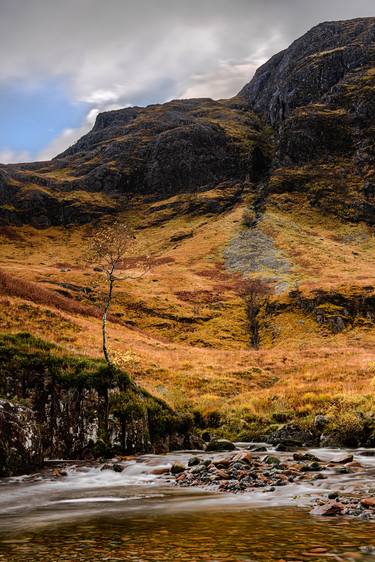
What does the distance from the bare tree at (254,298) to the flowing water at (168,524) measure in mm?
62102

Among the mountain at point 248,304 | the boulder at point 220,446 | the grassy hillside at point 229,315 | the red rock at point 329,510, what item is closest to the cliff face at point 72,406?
the boulder at point 220,446

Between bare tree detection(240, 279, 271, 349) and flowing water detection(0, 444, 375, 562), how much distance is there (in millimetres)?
62102

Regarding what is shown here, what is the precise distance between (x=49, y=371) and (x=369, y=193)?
17433 centimetres

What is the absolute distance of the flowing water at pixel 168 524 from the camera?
26.0 feet

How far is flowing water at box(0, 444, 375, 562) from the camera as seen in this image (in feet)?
26.0

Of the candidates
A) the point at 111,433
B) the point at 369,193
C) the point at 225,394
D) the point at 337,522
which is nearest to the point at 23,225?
the point at 369,193

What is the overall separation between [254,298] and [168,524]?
86750mm

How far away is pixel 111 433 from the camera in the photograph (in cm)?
2373

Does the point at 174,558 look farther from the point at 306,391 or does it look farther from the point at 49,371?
the point at 306,391

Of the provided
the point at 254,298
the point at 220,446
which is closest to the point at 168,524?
the point at 220,446

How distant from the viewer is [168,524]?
10523mm

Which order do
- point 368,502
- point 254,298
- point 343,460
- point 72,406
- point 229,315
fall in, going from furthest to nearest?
point 254,298
point 229,315
point 72,406
point 343,460
point 368,502

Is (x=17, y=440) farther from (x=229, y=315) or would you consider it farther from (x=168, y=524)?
(x=229, y=315)

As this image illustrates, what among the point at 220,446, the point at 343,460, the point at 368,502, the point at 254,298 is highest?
the point at 254,298
